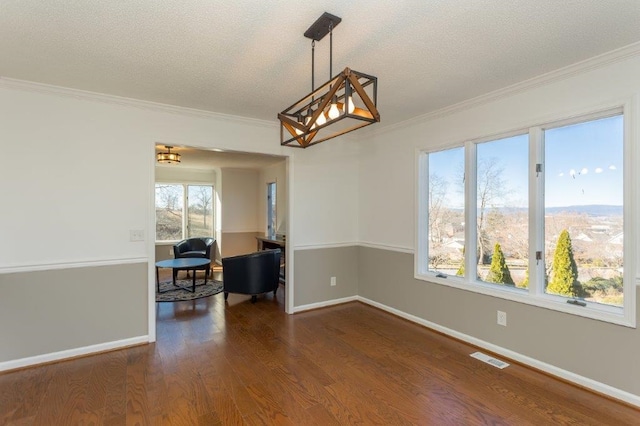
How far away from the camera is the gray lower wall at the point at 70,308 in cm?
285

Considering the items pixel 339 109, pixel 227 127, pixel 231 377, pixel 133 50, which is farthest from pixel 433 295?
pixel 133 50

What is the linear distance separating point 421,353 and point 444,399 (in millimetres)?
769

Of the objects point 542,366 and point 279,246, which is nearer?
point 542,366

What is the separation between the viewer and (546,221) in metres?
2.84

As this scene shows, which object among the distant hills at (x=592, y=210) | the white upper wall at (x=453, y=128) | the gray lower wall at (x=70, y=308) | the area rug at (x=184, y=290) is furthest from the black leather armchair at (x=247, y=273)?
the distant hills at (x=592, y=210)

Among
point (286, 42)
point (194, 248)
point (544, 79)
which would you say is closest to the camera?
point (286, 42)

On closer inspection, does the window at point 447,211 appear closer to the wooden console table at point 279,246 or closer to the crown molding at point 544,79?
the crown molding at point 544,79

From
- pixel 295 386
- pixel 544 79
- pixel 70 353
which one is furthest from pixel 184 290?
pixel 544 79

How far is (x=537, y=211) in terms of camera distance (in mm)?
2861

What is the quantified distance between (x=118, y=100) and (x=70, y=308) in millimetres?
2091

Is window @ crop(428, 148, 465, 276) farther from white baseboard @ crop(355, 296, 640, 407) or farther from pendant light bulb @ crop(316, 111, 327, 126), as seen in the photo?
pendant light bulb @ crop(316, 111, 327, 126)

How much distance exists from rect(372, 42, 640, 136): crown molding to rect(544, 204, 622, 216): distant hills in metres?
1.07

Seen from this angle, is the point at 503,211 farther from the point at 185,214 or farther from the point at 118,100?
the point at 185,214

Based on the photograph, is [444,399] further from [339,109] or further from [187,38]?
[187,38]
